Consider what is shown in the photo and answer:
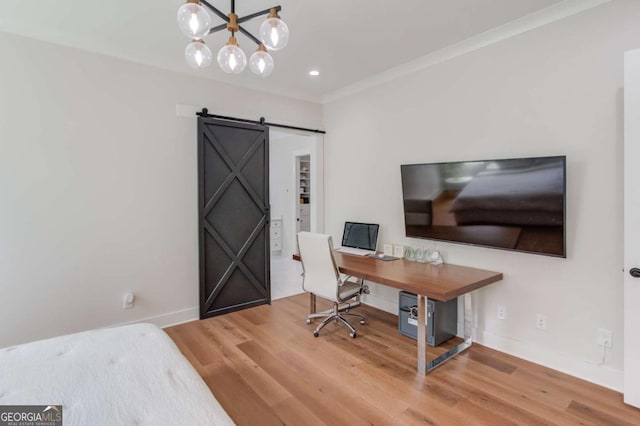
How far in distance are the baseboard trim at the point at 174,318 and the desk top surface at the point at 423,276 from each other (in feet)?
5.65

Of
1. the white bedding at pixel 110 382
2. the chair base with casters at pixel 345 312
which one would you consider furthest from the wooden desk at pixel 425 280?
the white bedding at pixel 110 382

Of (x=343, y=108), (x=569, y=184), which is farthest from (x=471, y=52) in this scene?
(x=343, y=108)

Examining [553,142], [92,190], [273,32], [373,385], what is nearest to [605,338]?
[553,142]

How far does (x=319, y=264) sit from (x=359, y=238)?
3.29 feet

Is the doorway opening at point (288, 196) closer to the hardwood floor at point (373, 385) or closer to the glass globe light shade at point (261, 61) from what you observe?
the hardwood floor at point (373, 385)

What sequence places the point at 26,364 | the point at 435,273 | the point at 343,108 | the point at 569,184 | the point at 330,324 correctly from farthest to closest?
the point at 343,108
the point at 330,324
the point at 435,273
the point at 569,184
the point at 26,364

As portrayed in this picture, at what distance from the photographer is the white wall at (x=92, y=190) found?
106 inches

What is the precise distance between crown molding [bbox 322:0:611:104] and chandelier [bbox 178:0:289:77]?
1.96 m

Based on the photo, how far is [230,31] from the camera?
72.9 inches

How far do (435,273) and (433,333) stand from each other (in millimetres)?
560

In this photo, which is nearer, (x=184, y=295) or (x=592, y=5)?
(x=592, y=5)

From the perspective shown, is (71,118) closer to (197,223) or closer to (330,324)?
(197,223)

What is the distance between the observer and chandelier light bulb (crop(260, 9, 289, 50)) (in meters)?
1.73

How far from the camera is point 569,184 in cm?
246
